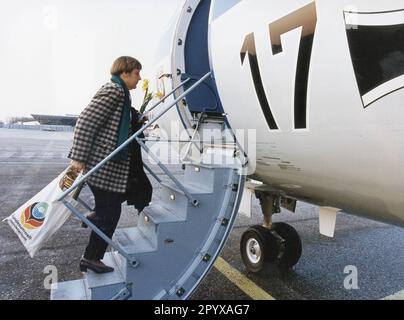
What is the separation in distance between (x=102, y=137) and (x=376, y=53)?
→ 7.03ft

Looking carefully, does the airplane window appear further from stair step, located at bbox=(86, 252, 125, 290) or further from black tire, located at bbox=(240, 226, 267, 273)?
black tire, located at bbox=(240, 226, 267, 273)

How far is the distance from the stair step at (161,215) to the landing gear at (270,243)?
144cm

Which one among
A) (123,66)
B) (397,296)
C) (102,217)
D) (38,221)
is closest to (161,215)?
(102,217)

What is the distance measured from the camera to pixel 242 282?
4.13 m

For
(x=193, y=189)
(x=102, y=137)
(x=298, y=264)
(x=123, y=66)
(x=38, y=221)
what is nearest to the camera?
(x=102, y=137)

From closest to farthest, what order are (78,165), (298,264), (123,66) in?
(78,165) < (123,66) < (298,264)

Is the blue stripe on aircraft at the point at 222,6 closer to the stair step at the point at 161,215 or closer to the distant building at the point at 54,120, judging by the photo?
the stair step at the point at 161,215

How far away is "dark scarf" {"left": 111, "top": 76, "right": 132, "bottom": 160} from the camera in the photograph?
2.95 metres

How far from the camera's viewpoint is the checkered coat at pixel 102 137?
110 inches

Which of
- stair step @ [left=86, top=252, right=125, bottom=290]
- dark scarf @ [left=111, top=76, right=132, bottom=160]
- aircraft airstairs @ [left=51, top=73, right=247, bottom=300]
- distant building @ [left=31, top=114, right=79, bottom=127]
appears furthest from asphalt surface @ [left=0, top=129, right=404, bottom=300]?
distant building @ [left=31, top=114, right=79, bottom=127]

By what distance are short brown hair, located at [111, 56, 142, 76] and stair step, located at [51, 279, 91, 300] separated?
1883 millimetres

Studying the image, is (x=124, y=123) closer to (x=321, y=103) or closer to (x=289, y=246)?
(x=321, y=103)
